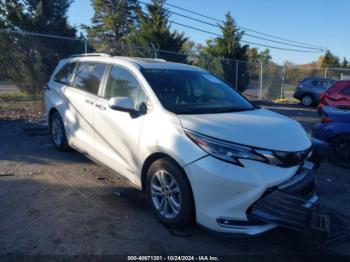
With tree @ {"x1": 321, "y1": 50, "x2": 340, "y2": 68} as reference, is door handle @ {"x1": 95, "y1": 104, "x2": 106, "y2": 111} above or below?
below

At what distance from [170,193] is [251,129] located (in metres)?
1.07

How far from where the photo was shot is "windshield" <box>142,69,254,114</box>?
4.30m

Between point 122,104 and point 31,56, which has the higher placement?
point 31,56

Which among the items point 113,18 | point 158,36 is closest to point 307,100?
point 158,36

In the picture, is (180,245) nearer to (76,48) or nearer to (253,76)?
(76,48)

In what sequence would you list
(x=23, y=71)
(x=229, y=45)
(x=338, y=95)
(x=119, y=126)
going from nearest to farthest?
(x=119, y=126) → (x=23, y=71) → (x=338, y=95) → (x=229, y=45)

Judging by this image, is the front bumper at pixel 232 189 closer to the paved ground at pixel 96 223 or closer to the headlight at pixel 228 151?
the headlight at pixel 228 151

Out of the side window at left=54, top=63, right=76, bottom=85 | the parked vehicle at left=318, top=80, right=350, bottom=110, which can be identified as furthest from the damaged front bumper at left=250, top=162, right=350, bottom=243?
the parked vehicle at left=318, top=80, right=350, bottom=110

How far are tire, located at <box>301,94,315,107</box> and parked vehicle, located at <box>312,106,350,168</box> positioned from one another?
1278 cm

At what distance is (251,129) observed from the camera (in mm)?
3725

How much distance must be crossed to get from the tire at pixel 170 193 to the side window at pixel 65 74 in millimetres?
2957

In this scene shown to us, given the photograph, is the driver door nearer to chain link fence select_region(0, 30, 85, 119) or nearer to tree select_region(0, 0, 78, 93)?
chain link fence select_region(0, 30, 85, 119)

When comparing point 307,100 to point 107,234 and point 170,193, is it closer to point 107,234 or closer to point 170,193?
point 170,193

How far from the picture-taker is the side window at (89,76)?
17.4 ft
